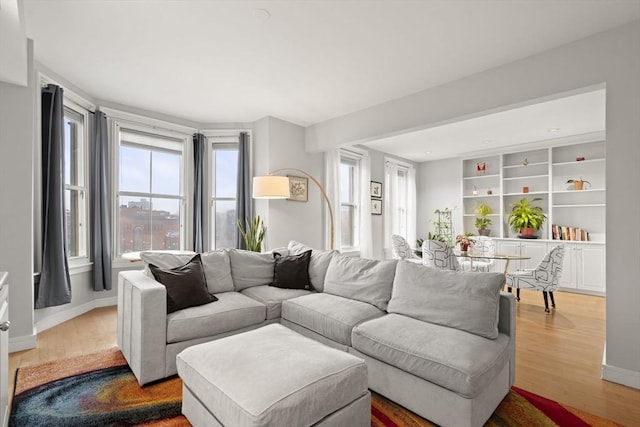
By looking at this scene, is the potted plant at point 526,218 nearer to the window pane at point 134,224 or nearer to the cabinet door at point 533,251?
the cabinet door at point 533,251

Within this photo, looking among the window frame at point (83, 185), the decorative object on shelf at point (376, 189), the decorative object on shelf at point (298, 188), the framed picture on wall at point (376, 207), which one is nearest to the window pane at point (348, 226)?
the framed picture on wall at point (376, 207)

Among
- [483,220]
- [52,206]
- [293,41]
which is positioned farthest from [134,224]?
[483,220]

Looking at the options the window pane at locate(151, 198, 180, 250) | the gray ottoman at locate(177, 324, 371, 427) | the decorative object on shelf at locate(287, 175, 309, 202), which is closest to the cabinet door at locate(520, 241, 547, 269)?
the decorative object on shelf at locate(287, 175, 309, 202)

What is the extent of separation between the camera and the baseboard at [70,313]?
11.2 ft

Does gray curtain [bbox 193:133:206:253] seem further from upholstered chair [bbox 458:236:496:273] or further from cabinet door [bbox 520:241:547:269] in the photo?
cabinet door [bbox 520:241:547:269]

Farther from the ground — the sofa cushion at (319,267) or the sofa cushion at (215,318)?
the sofa cushion at (319,267)

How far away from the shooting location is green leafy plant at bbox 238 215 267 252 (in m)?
4.60

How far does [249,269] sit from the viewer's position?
3320 mm

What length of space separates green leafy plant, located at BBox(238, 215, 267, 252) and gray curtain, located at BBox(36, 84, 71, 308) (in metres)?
2.05

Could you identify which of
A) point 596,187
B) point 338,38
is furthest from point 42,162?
point 596,187

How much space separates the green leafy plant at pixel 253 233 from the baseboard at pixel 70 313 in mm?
1840

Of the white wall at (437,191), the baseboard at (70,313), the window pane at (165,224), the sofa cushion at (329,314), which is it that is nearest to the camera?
the sofa cushion at (329,314)

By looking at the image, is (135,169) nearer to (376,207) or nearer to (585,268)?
(376,207)

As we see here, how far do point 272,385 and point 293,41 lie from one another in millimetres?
2601
